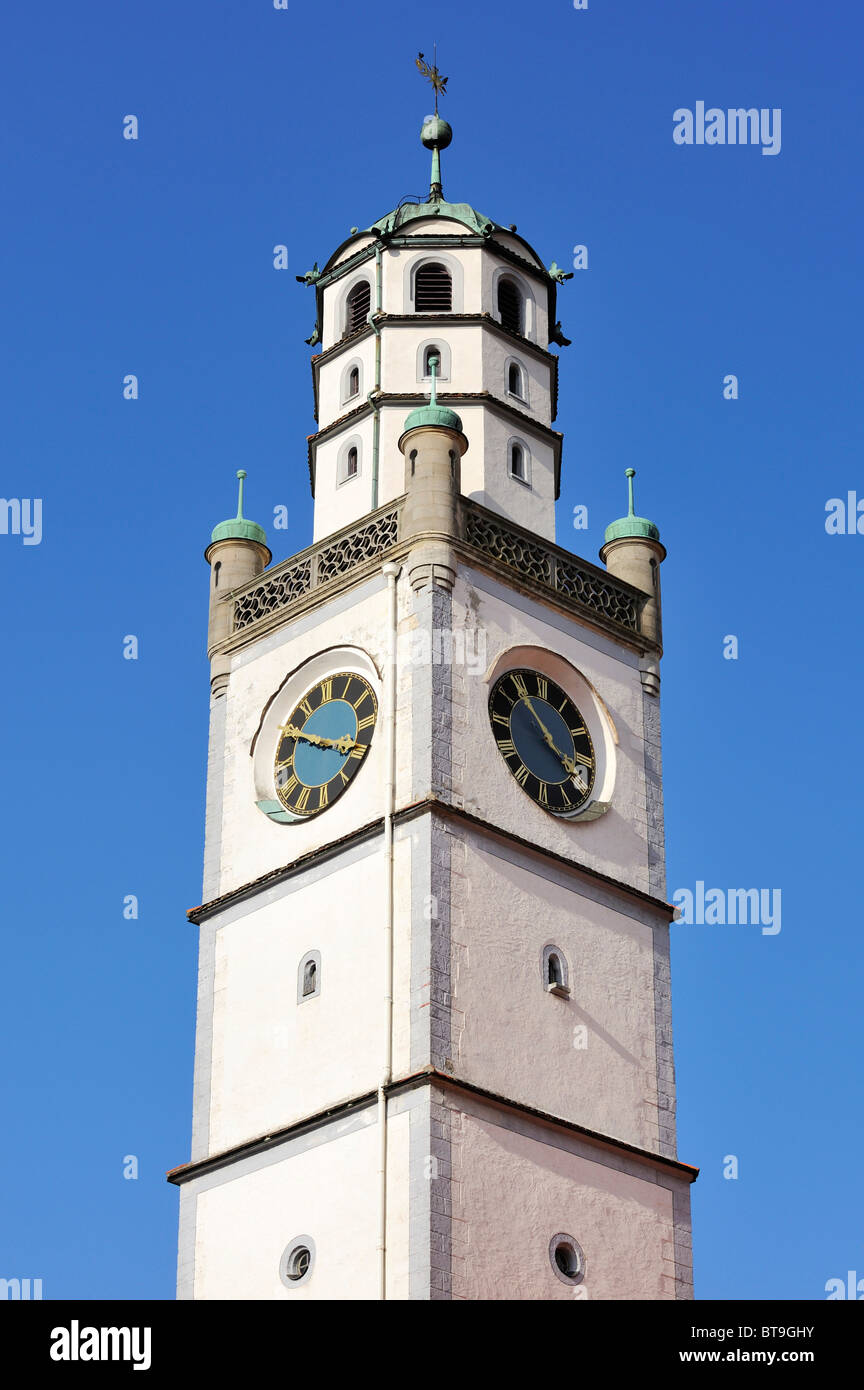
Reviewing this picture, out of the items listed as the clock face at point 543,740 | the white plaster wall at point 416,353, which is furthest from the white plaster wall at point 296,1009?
the white plaster wall at point 416,353

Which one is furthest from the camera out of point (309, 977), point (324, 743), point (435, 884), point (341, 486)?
point (341, 486)

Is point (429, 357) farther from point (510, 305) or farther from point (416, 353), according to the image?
point (510, 305)

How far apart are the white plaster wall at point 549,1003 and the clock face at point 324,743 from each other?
269 centimetres

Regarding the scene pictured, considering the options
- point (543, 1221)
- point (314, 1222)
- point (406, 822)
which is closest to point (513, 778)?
point (406, 822)

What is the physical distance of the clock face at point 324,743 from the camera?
3912 centimetres

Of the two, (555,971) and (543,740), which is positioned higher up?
(543,740)

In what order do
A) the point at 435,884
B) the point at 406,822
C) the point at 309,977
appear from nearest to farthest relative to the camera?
1. the point at 435,884
2. the point at 406,822
3. the point at 309,977

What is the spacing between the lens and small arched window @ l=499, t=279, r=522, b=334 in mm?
45719

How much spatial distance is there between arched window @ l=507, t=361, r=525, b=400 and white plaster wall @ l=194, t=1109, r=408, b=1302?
1474 centimetres

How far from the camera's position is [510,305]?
4591 cm

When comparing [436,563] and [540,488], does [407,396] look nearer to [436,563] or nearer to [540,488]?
[540,488]

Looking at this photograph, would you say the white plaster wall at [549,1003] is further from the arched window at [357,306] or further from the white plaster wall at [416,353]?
the arched window at [357,306]

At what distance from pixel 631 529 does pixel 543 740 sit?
234 inches
